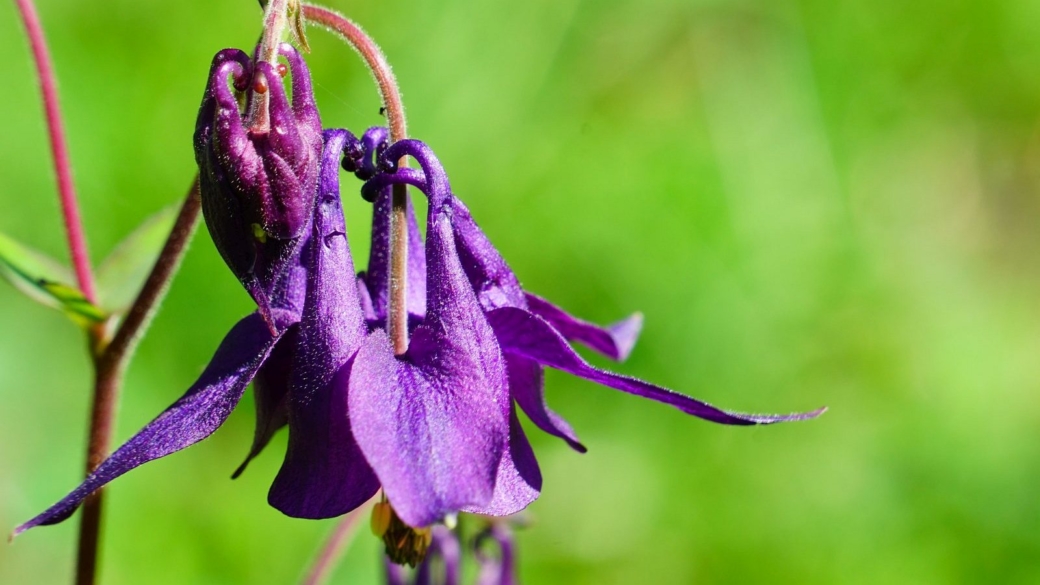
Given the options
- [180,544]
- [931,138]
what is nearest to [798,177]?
[931,138]

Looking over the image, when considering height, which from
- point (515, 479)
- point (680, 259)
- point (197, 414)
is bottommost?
point (680, 259)

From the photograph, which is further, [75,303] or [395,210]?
[75,303]

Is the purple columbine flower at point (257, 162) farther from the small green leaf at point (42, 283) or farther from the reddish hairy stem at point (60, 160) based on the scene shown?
the reddish hairy stem at point (60, 160)

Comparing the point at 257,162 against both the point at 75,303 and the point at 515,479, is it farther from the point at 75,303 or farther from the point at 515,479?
the point at 75,303

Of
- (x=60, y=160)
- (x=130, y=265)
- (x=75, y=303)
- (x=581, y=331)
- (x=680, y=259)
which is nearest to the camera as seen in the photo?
(x=581, y=331)

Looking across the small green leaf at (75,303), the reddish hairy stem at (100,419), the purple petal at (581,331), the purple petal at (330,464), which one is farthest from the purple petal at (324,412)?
the small green leaf at (75,303)

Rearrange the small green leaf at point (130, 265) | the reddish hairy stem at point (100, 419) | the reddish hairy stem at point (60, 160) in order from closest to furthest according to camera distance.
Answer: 1. the reddish hairy stem at point (100, 419)
2. the reddish hairy stem at point (60, 160)
3. the small green leaf at point (130, 265)

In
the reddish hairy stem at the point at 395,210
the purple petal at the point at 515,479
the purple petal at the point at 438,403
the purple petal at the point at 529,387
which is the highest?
the reddish hairy stem at the point at 395,210

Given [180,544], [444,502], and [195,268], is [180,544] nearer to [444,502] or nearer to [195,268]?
[195,268]

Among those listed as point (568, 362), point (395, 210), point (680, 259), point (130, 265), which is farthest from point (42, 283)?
point (680, 259)
